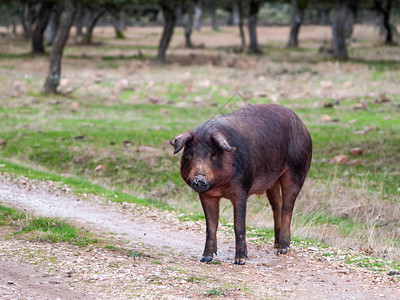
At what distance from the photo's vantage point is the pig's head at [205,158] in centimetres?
726

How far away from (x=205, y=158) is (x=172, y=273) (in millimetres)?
1338

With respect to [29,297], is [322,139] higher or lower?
lower

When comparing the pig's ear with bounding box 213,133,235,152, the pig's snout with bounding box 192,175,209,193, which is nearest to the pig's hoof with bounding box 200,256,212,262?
the pig's snout with bounding box 192,175,209,193

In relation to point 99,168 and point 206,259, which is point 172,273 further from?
point 99,168

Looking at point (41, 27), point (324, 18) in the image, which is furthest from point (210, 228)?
point (324, 18)

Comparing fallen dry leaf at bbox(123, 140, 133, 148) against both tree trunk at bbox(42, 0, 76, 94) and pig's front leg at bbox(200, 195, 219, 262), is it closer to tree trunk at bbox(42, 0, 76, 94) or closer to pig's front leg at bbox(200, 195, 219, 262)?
tree trunk at bbox(42, 0, 76, 94)

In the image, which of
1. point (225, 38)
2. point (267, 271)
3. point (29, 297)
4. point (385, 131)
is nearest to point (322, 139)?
point (385, 131)

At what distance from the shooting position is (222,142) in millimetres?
7289

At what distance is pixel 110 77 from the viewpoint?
32688 mm

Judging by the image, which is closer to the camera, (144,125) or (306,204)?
(306,204)

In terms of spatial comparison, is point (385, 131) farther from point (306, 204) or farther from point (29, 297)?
point (29, 297)

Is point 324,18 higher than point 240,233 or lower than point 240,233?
lower

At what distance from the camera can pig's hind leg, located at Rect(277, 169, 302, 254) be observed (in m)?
8.84

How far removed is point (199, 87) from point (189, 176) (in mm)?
22407
